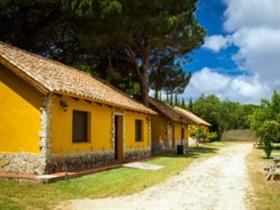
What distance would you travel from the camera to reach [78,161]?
1585cm

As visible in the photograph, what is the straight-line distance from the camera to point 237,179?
48.7ft

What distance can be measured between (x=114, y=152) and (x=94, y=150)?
2.73 meters

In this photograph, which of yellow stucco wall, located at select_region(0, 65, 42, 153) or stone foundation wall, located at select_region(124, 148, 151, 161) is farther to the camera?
Result: stone foundation wall, located at select_region(124, 148, 151, 161)

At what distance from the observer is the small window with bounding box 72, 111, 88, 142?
16.0 metres

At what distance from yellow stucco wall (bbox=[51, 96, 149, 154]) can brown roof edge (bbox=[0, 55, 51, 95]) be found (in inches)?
31.1

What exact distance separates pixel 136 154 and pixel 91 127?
6.90m

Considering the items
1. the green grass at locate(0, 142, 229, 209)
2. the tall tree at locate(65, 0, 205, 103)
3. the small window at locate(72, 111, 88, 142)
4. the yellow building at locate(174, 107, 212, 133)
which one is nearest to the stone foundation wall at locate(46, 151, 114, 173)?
the small window at locate(72, 111, 88, 142)

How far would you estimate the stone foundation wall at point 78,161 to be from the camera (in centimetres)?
1399

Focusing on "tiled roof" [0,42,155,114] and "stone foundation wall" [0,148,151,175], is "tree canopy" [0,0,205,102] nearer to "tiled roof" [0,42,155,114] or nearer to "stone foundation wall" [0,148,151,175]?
"tiled roof" [0,42,155,114]

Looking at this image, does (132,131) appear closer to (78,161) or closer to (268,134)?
(78,161)

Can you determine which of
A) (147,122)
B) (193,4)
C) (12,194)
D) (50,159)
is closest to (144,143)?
(147,122)

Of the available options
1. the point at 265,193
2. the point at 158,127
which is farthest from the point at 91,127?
the point at 158,127

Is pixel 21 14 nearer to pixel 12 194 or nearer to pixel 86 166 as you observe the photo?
pixel 86 166

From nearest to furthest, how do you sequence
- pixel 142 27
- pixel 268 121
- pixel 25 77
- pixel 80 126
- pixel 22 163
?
pixel 25 77 < pixel 22 163 < pixel 80 126 < pixel 142 27 < pixel 268 121
